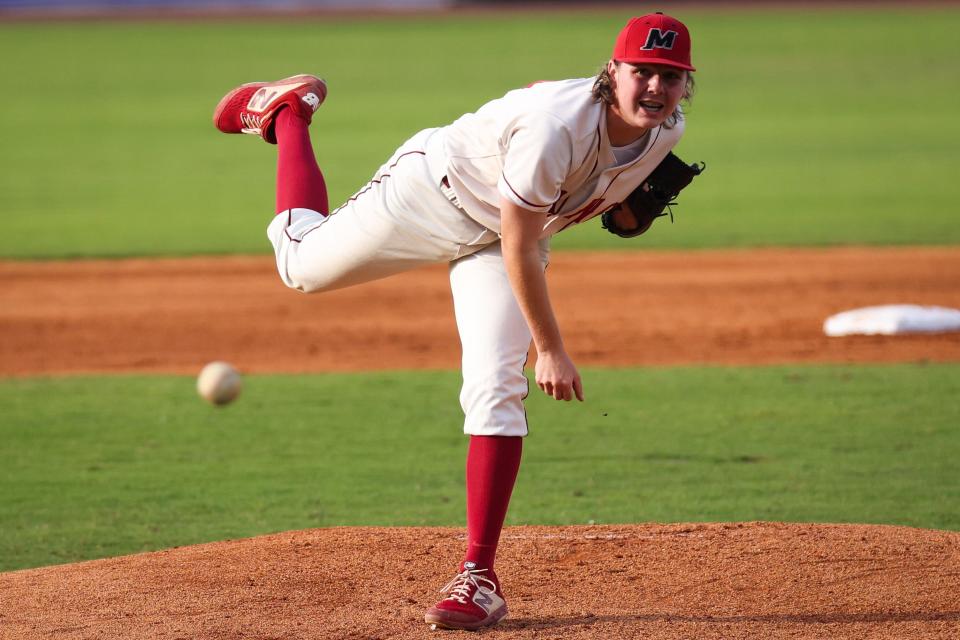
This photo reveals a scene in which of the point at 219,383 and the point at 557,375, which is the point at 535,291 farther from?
the point at 219,383

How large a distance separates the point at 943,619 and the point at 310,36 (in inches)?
1217

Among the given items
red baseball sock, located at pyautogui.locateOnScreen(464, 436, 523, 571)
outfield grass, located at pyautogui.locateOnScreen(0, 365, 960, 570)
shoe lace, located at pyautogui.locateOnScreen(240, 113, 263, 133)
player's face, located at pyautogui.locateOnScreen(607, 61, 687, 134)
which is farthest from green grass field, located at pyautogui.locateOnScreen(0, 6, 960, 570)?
player's face, located at pyautogui.locateOnScreen(607, 61, 687, 134)

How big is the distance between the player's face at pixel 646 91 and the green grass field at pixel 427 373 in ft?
7.43

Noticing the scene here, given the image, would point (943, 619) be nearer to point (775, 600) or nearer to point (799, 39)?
point (775, 600)

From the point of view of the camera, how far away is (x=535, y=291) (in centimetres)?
388

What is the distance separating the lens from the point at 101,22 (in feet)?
127

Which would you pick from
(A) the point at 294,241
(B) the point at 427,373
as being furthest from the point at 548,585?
(B) the point at 427,373

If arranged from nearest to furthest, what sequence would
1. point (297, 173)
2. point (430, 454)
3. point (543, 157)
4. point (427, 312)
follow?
1. point (543, 157)
2. point (297, 173)
3. point (430, 454)
4. point (427, 312)

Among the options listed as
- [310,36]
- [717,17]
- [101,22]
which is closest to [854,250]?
[310,36]

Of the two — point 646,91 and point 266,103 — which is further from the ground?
point 646,91

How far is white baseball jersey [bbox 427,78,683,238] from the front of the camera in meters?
3.82

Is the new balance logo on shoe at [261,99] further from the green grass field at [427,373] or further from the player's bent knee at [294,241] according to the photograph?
the green grass field at [427,373]

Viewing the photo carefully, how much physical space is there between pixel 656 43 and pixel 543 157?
0.45 m

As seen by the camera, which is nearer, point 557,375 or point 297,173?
point 557,375
